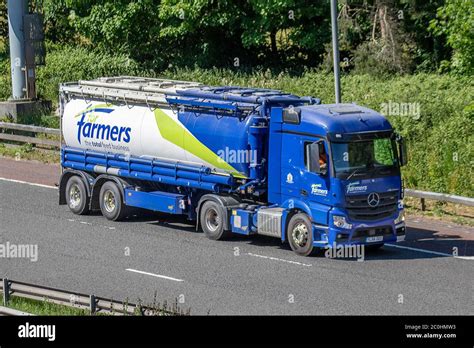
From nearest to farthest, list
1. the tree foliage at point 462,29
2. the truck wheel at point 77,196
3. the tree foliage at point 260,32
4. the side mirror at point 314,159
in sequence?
1. the side mirror at point 314,159
2. the truck wheel at point 77,196
3. the tree foliage at point 462,29
4. the tree foliage at point 260,32

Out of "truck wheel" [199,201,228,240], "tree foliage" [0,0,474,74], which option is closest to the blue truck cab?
"truck wheel" [199,201,228,240]

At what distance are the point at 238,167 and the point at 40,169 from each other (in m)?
12.0

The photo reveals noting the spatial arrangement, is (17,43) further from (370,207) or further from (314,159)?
(370,207)

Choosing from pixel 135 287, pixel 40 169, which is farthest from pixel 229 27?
pixel 135 287

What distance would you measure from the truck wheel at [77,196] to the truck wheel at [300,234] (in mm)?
6512

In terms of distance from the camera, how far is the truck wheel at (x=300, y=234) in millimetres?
22172

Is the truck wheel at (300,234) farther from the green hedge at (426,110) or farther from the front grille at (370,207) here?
the green hedge at (426,110)

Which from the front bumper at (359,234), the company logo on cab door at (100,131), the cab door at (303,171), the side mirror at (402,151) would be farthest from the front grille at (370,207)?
the company logo on cab door at (100,131)

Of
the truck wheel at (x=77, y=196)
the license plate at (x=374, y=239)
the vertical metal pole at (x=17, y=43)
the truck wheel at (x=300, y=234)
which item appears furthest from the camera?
the vertical metal pole at (x=17, y=43)

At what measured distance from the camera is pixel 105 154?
26500 millimetres

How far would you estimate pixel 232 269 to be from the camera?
21.4m

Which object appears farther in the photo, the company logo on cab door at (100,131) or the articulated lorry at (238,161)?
the company logo on cab door at (100,131)
